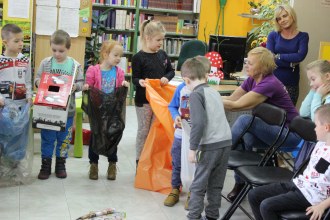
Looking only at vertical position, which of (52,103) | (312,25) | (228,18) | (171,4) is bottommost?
(52,103)

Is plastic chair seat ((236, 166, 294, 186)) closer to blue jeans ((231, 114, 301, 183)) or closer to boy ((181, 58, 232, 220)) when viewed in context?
boy ((181, 58, 232, 220))

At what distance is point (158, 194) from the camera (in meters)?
3.75

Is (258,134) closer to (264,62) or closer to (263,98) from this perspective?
(263,98)

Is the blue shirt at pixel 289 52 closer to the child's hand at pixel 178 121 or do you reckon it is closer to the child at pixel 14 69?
the child's hand at pixel 178 121

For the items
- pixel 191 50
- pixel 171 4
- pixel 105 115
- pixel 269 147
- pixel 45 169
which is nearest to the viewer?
pixel 269 147

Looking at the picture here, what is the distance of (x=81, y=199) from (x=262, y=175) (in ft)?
4.38

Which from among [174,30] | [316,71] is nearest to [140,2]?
[174,30]

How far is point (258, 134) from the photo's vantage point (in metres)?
3.55

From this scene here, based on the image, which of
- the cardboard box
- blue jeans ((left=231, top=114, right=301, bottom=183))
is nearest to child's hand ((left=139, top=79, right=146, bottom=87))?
the cardboard box

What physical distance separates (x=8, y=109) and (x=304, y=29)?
3.04m

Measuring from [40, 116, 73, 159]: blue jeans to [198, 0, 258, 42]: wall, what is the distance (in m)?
4.21

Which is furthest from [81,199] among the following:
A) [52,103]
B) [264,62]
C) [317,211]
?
[317,211]

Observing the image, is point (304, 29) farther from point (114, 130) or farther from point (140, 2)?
point (140, 2)

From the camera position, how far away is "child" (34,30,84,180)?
3.77 metres
